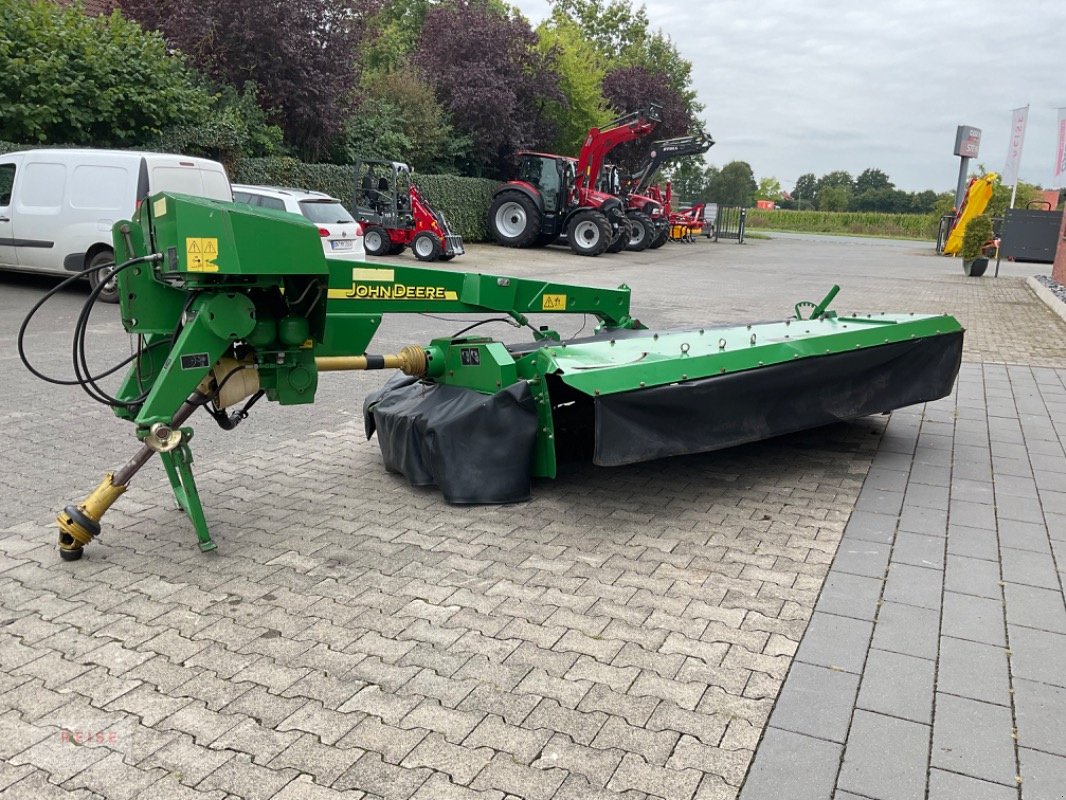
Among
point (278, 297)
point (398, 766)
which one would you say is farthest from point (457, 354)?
point (398, 766)

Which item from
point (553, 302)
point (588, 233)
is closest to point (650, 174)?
point (588, 233)

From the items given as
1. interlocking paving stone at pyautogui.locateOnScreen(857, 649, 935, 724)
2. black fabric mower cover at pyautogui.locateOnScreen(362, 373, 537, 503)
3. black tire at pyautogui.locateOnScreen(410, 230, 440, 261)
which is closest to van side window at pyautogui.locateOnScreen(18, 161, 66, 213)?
black tire at pyautogui.locateOnScreen(410, 230, 440, 261)

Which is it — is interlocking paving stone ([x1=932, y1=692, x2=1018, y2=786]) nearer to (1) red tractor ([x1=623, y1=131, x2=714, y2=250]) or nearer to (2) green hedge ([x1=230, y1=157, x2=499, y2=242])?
(2) green hedge ([x1=230, y1=157, x2=499, y2=242])

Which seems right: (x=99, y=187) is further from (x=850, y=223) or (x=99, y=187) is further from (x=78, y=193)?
(x=850, y=223)

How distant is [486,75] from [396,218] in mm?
9672

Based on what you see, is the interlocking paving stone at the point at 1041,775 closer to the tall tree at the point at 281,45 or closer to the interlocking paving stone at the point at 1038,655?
the interlocking paving stone at the point at 1038,655

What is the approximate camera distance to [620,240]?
25453mm

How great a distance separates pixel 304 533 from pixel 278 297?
3.76 ft

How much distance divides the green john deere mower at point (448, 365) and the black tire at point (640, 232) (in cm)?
2214

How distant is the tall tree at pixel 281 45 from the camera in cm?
1923

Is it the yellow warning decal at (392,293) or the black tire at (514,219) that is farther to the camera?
the black tire at (514,219)

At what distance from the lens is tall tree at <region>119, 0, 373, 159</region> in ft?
63.1

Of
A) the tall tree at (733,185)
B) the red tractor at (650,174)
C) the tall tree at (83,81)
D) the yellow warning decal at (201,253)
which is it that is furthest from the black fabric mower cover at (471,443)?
the tall tree at (733,185)

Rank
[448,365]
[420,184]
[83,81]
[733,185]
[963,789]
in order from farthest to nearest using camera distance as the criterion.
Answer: [733,185], [420,184], [83,81], [448,365], [963,789]
